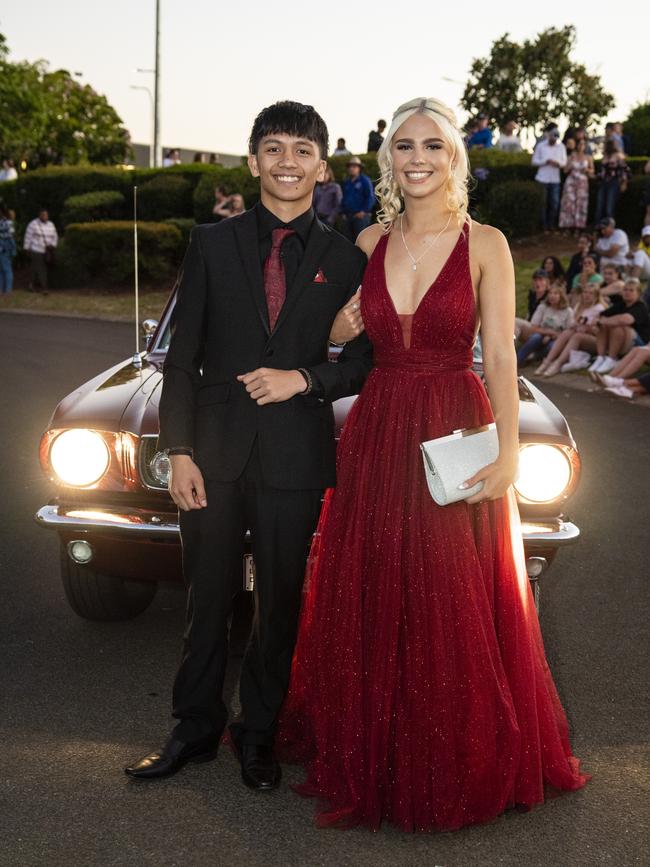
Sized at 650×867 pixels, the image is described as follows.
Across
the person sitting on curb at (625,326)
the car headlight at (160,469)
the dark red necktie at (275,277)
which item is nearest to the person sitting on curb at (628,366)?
the person sitting on curb at (625,326)

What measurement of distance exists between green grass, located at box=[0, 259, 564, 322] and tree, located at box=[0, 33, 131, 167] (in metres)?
13.4

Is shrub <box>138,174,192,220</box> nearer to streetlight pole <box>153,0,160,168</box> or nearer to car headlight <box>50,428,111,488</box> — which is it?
streetlight pole <box>153,0,160,168</box>

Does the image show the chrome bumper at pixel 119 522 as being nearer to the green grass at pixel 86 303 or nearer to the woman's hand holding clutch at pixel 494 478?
the woman's hand holding clutch at pixel 494 478

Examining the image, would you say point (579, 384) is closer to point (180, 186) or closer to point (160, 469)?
point (160, 469)

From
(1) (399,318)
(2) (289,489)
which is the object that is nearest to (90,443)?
(2) (289,489)

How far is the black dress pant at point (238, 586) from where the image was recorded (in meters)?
3.16

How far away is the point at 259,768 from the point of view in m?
3.22

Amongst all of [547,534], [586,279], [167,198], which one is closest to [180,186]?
[167,198]

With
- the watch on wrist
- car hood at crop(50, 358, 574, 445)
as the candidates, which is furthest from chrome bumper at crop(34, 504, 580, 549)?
the watch on wrist

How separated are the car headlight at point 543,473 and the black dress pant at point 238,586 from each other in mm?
1041

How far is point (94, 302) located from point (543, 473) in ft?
61.1

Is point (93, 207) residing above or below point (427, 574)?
above

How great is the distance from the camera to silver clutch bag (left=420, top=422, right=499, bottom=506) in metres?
2.95

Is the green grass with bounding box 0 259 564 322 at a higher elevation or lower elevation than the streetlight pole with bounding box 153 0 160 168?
lower
